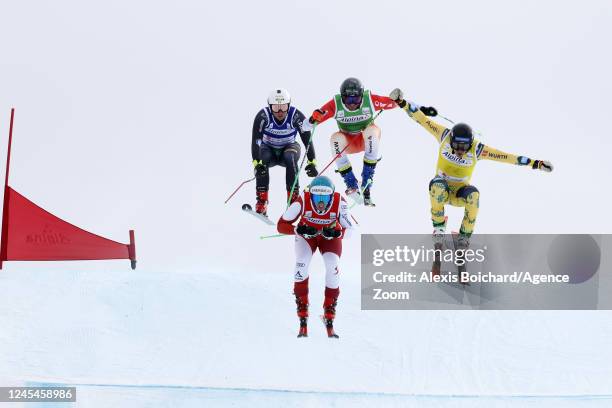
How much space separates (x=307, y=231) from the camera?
13000 mm

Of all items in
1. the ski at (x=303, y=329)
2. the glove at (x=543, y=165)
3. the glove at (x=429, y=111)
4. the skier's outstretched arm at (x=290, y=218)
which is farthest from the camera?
the glove at (x=429, y=111)

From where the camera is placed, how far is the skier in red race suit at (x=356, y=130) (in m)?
15.0

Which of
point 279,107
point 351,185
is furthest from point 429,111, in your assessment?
point 279,107

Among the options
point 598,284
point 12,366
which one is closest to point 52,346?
point 12,366

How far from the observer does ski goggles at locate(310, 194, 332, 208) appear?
1312 centimetres

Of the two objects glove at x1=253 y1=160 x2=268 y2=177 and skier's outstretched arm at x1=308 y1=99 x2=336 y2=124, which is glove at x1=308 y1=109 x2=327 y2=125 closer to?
skier's outstretched arm at x1=308 y1=99 x2=336 y2=124

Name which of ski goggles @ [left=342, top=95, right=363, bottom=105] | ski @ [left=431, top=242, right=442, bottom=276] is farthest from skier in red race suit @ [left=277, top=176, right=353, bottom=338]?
ski @ [left=431, top=242, right=442, bottom=276]

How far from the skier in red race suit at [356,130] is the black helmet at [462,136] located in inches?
48.9

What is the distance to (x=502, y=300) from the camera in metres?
16.4

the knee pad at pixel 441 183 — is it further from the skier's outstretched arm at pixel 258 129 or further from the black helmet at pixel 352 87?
the skier's outstretched arm at pixel 258 129

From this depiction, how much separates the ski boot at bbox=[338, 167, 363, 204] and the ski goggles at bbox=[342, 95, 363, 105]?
3.85 ft

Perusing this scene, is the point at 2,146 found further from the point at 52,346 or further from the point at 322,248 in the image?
the point at 322,248

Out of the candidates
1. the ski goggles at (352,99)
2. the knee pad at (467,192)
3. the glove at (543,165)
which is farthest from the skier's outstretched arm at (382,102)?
the glove at (543,165)

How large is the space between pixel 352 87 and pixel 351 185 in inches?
69.9
